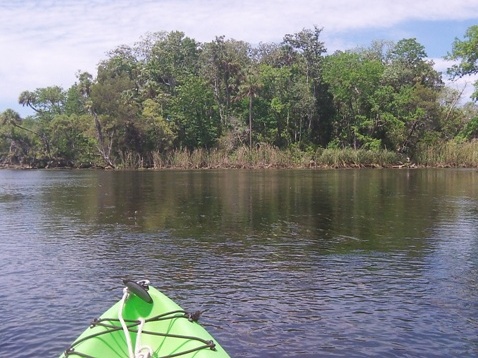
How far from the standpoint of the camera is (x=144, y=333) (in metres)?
7.25

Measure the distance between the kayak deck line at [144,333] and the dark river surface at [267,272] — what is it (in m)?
2.00

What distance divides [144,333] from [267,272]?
7455mm

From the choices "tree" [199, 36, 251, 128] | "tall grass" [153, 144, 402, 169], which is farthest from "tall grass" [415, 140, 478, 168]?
"tree" [199, 36, 251, 128]

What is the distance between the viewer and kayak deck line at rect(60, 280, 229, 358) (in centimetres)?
669

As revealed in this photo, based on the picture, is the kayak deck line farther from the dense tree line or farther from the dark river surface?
the dense tree line

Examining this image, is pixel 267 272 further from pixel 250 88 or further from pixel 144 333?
pixel 250 88

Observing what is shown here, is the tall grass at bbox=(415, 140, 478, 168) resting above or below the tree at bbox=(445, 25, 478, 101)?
below

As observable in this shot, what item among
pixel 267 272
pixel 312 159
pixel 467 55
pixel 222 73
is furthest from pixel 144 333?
pixel 222 73

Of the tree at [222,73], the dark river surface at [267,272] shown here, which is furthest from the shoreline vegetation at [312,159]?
the dark river surface at [267,272]

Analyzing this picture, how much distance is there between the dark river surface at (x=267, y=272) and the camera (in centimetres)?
980

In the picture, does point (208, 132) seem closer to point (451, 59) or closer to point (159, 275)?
point (451, 59)

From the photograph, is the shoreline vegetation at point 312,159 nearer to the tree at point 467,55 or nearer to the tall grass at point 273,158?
the tall grass at point 273,158

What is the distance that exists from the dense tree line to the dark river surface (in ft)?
178

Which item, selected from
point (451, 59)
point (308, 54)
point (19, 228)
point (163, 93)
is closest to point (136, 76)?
point (163, 93)
